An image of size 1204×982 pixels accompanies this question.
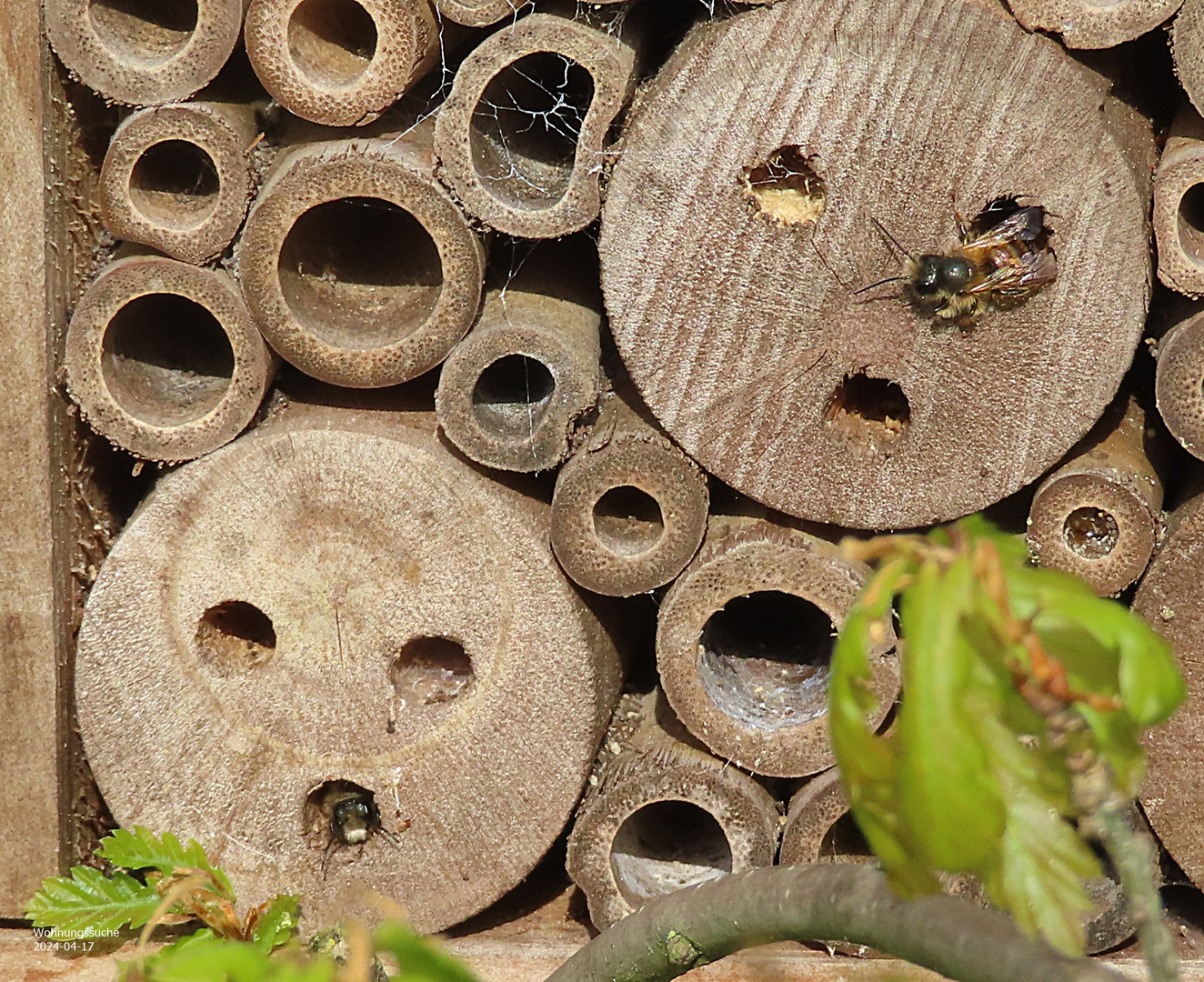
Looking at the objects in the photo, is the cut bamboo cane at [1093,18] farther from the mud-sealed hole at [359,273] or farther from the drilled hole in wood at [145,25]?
the drilled hole in wood at [145,25]

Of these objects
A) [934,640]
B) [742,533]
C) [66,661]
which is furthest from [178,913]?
[934,640]

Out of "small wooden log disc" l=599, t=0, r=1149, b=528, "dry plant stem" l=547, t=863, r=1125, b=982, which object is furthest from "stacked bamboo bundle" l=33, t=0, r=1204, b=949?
"dry plant stem" l=547, t=863, r=1125, b=982

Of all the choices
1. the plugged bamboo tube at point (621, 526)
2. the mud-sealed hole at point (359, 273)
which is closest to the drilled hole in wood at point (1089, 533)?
the plugged bamboo tube at point (621, 526)

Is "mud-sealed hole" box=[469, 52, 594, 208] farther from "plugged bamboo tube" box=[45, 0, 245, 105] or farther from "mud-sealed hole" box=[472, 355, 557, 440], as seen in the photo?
"plugged bamboo tube" box=[45, 0, 245, 105]

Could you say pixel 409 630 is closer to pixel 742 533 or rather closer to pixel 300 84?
pixel 742 533

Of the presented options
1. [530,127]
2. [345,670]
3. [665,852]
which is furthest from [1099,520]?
[345,670]
